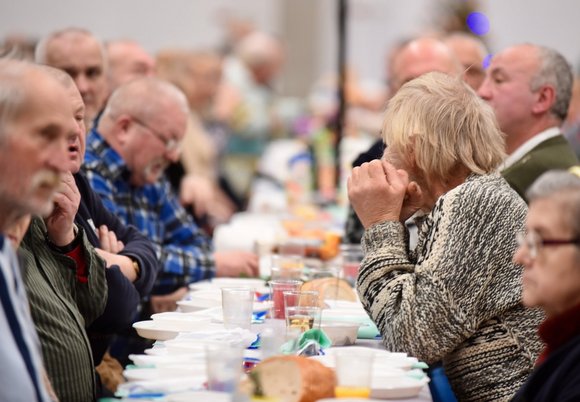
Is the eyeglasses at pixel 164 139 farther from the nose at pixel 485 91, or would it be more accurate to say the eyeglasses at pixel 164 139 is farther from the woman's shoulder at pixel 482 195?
the woman's shoulder at pixel 482 195

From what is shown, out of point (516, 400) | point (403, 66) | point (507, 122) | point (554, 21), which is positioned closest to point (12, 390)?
point (516, 400)

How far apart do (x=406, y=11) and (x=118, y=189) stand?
10.8 meters

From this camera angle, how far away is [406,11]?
47.5ft

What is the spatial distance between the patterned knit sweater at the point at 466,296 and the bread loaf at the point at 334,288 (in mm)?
518

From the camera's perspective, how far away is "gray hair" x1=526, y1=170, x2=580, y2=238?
2043mm

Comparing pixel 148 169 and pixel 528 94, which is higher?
pixel 528 94

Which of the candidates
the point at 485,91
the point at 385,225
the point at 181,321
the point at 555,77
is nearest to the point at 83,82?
the point at 485,91

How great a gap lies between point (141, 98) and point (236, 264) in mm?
801

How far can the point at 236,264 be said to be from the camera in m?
4.10

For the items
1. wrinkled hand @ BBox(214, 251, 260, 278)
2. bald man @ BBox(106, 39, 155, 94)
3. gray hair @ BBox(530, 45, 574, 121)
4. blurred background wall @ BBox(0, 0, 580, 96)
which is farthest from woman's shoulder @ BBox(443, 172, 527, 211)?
blurred background wall @ BBox(0, 0, 580, 96)

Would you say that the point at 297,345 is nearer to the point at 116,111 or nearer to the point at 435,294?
the point at 435,294

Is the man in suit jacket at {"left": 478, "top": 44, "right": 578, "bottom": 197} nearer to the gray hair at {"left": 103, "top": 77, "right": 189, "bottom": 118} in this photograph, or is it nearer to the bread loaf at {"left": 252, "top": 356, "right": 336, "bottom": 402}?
the gray hair at {"left": 103, "top": 77, "right": 189, "bottom": 118}

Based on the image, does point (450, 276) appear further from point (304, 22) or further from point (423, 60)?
point (304, 22)

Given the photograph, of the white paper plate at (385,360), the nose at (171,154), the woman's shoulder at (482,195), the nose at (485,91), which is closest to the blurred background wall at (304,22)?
the nose at (485,91)
